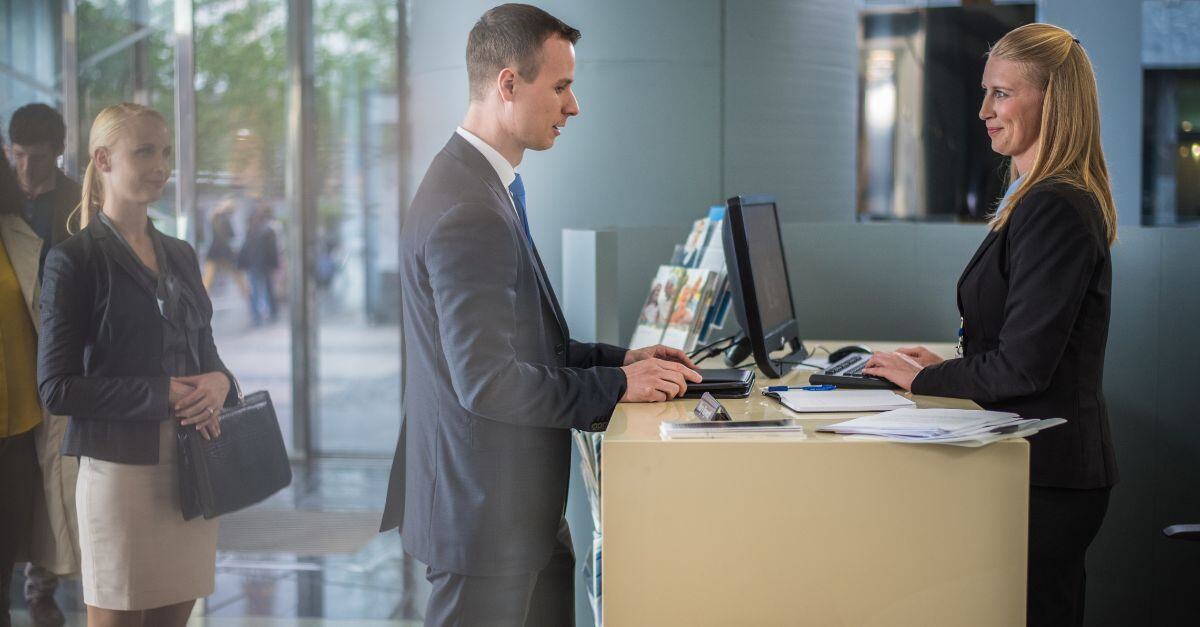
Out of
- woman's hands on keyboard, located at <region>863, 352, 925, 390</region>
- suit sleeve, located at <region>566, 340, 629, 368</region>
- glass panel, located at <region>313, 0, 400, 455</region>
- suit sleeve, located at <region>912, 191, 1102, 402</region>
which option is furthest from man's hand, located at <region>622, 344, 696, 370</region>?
glass panel, located at <region>313, 0, 400, 455</region>

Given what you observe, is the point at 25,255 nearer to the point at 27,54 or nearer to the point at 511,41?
the point at 27,54

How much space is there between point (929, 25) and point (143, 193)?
6.65 metres

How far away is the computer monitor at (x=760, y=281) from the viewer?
92.9 inches

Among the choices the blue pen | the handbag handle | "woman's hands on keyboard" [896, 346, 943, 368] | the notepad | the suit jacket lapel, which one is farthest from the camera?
the handbag handle

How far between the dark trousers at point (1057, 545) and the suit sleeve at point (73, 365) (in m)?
2.04

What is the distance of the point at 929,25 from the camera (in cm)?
780

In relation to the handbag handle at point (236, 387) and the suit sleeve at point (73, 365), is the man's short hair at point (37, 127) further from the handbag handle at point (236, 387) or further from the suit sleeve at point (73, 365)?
the handbag handle at point (236, 387)

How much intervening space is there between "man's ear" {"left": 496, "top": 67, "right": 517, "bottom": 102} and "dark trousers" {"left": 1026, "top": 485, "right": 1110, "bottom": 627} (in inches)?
50.7

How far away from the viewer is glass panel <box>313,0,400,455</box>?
Result: 7.16 meters

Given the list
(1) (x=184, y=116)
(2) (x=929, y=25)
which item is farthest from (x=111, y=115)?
(2) (x=929, y=25)

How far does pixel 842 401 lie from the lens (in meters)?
2.09

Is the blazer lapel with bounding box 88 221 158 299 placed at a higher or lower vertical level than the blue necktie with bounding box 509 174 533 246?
lower

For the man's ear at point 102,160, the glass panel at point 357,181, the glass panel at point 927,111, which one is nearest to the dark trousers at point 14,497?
the man's ear at point 102,160

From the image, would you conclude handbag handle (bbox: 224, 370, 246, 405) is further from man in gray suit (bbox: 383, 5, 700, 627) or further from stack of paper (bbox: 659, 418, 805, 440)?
stack of paper (bbox: 659, 418, 805, 440)
